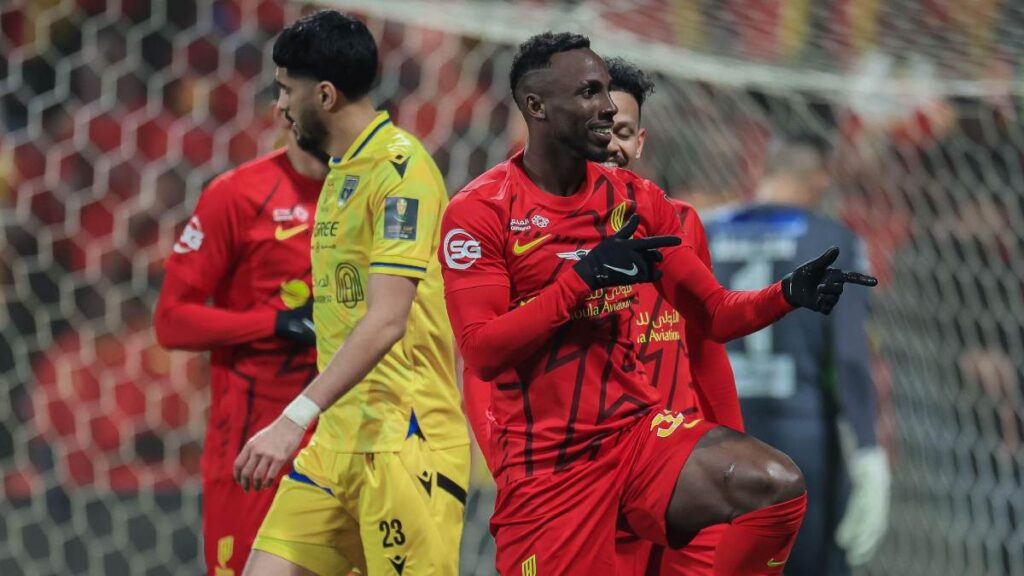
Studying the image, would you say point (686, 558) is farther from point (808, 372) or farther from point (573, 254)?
point (808, 372)

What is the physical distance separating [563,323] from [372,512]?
2.51ft

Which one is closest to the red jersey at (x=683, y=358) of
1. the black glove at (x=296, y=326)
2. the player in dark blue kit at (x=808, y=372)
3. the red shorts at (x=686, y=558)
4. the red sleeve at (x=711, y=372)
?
the red sleeve at (x=711, y=372)

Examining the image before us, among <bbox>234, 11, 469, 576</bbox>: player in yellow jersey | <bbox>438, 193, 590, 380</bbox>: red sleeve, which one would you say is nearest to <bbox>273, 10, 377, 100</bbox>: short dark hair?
<bbox>234, 11, 469, 576</bbox>: player in yellow jersey

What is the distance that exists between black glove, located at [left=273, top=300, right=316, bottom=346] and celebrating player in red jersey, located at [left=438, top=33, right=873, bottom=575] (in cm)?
109

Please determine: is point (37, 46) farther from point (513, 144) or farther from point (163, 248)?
point (513, 144)

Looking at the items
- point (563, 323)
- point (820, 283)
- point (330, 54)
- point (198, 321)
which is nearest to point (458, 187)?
point (198, 321)

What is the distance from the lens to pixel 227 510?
3859 millimetres

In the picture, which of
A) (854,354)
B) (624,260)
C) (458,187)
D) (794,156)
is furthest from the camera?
(458,187)

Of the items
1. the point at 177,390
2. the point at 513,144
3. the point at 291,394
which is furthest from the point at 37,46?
the point at 291,394

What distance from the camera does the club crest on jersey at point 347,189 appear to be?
10.3 ft

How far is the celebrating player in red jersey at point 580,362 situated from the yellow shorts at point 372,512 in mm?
331

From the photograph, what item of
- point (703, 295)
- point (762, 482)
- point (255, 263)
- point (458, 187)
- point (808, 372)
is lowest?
point (458, 187)

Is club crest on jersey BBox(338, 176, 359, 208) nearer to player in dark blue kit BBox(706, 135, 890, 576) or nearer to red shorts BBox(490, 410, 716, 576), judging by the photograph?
red shorts BBox(490, 410, 716, 576)

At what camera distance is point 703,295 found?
107 inches
